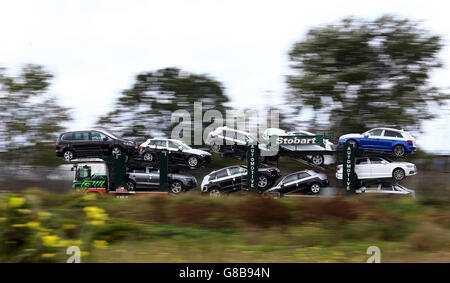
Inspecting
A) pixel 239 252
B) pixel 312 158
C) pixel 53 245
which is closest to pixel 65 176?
pixel 312 158

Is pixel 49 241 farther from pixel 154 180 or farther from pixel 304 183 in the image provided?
pixel 304 183

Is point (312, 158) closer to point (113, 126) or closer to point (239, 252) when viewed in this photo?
point (239, 252)

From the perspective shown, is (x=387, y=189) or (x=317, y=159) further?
(x=317, y=159)

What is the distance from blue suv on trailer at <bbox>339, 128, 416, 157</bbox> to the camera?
756 inches

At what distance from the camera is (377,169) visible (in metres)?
18.8

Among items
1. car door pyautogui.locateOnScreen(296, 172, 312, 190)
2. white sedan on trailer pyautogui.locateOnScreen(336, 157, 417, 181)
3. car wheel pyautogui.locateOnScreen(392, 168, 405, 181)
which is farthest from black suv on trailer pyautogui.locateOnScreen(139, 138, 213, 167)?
car wheel pyautogui.locateOnScreen(392, 168, 405, 181)

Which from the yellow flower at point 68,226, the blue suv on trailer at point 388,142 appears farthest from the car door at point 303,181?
the yellow flower at point 68,226

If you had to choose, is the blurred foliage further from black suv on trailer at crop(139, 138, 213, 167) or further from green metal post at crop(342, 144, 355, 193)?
black suv on trailer at crop(139, 138, 213, 167)

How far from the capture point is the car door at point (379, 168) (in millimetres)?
18750

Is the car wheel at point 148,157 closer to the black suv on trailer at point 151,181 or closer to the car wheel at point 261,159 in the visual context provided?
the black suv on trailer at point 151,181

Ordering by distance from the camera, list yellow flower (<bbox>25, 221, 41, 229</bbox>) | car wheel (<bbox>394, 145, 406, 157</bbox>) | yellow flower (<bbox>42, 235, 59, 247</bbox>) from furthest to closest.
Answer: car wheel (<bbox>394, 145, 406, 157</bbox>) < yellow flower (<bbox>25, 221, 41, 229</bbox>) < yellow flower (<bbox>42, 235, 59, 247</bbox>)

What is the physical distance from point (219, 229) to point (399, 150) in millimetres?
10406

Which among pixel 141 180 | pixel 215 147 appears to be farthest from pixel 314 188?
pixel 141 180

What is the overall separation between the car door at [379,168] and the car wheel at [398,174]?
17 centimetres
